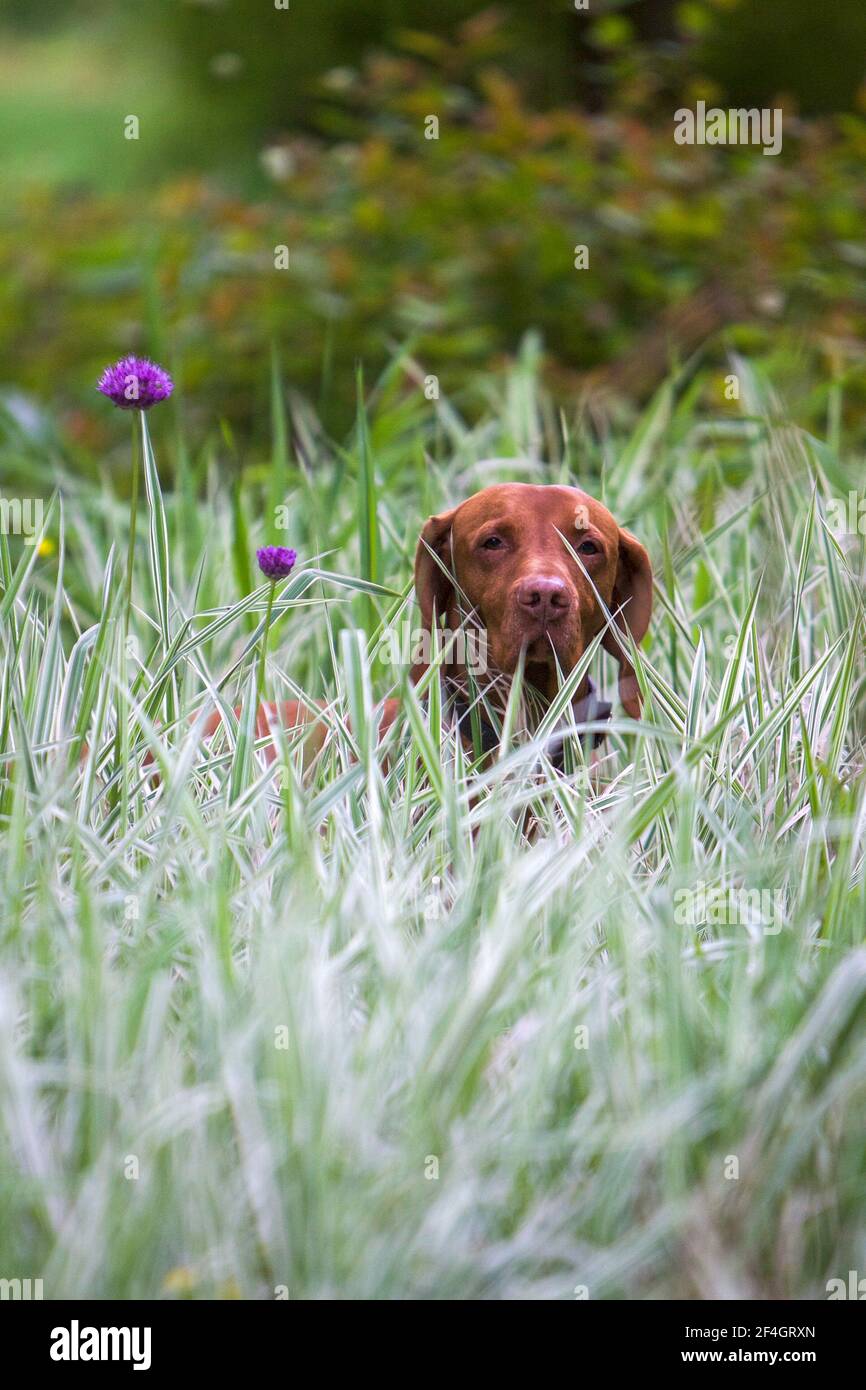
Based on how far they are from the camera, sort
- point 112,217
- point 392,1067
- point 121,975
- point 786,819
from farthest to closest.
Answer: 1. point 112,217
2. point 786,819
3. point 121,975
4. point 392,1067

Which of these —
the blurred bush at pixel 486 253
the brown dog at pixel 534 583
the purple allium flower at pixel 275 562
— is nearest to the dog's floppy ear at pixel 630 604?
the brown dog at pixel 534 583

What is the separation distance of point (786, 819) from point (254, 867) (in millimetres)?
865

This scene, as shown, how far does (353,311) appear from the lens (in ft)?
18.1

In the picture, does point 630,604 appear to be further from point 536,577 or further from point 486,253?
point 486,253

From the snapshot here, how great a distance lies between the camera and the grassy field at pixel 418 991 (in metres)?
1.75

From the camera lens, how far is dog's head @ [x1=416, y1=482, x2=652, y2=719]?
2562 mm

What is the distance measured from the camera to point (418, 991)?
1990 millimetres

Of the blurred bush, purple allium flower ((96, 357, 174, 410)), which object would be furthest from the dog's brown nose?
the blurred bush

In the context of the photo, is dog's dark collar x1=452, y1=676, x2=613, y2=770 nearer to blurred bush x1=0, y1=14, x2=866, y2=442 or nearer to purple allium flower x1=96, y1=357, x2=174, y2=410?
purple allium flower x1=96, y1=357, x2=174, y2=410

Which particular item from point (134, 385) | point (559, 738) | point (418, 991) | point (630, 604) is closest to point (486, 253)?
point (630, 604)

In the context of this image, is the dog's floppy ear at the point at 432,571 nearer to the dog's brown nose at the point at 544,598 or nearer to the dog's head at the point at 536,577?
the dog's head at the point at 536,577

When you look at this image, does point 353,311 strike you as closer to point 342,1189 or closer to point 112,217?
point 112,217

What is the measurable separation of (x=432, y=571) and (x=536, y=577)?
31cm
